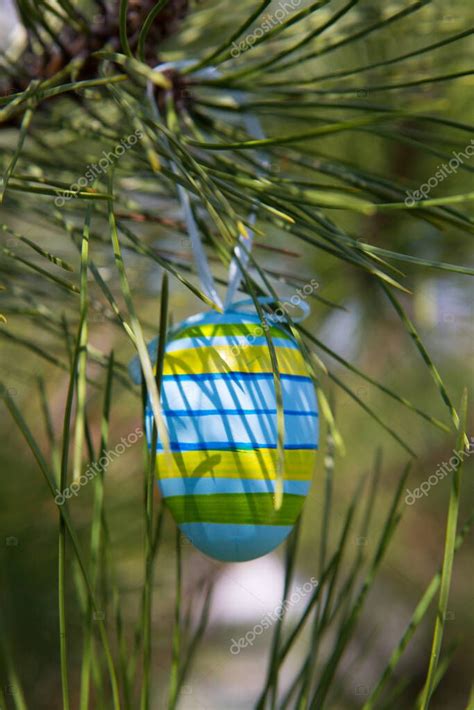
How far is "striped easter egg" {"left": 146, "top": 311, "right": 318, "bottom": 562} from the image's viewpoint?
302 mm

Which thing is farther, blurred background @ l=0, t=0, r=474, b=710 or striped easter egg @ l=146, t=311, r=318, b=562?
blurred background @ l=0, t=0, r=474, b=710

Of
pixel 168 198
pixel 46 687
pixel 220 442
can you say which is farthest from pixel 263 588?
pixel 220 442

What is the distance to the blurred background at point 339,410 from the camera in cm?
55

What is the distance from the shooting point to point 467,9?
1.76ft

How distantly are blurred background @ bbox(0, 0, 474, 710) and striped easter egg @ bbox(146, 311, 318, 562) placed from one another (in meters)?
0.07

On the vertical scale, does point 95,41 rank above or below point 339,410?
above

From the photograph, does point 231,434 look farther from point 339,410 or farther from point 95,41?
point 339,410

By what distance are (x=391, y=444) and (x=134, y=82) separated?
0.76 metres

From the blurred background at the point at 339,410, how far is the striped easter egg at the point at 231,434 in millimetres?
69

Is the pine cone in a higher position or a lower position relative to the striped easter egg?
higher

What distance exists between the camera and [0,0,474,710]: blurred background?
1.81 ft

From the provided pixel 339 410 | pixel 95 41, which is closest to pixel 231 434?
pixel 95 41

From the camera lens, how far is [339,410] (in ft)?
3.64

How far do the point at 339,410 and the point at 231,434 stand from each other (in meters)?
0.82
